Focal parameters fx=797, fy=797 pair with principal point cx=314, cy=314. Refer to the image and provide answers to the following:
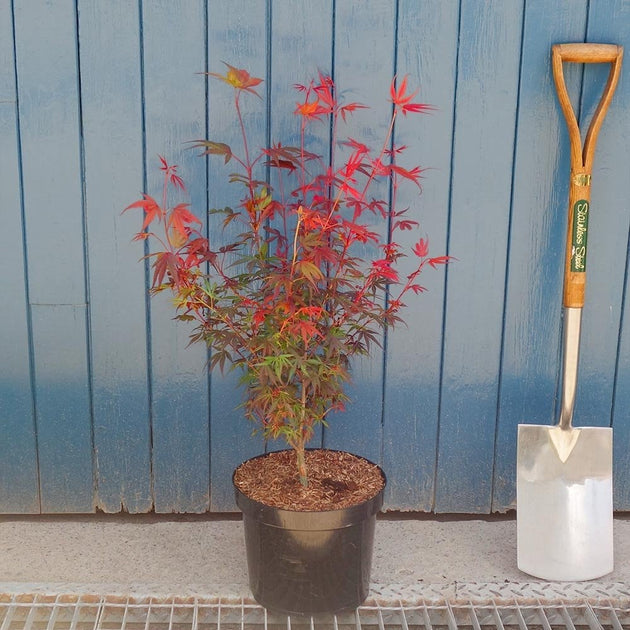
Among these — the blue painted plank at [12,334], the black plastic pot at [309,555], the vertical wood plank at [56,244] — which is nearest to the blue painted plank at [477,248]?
the black plastic pot at [309,555]

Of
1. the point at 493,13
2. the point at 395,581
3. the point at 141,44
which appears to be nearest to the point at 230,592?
the point at 395,581

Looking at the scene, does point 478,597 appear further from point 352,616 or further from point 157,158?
point 157,158

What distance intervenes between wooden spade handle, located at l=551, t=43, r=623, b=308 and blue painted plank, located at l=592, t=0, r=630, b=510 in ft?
0.31

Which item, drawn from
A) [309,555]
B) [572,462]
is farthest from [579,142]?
[309,555]

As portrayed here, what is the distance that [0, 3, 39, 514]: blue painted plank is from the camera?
2049 millimetres

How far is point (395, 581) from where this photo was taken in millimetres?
1959

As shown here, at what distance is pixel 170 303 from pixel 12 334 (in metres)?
0.43

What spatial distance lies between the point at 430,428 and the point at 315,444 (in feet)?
1.08

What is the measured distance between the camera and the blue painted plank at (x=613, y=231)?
6.77 ft

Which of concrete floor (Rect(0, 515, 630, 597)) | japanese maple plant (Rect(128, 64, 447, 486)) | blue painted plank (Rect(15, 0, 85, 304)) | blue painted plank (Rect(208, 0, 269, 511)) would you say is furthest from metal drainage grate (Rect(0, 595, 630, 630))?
blue painted plank (Rect(15, 0, 85, 304))

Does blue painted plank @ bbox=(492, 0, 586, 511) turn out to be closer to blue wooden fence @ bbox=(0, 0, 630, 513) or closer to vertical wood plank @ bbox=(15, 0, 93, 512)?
blue wooden fence @ bbox=(0, 0, 630, 513)

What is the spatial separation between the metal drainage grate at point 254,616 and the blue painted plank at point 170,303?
0.44 metres

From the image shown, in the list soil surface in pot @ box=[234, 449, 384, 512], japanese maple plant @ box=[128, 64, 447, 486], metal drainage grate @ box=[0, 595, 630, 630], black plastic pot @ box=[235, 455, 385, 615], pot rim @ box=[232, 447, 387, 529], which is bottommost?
metal drainage grate @ box=[0, 595, 630, 630]

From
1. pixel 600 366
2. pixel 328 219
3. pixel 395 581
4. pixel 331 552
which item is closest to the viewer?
pixel 328 219
